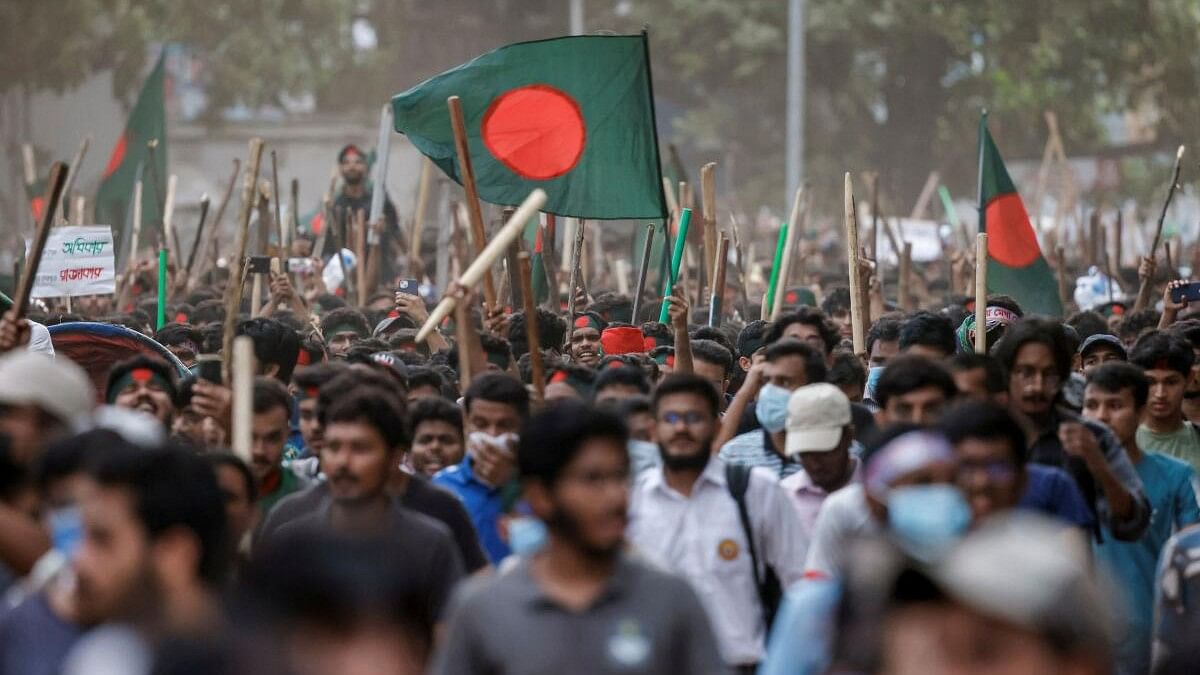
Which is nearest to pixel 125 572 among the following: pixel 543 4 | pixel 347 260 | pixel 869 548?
pixel 869 548

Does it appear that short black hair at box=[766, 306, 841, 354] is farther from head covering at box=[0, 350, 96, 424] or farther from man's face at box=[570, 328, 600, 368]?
head covering at box=[0, 350, 96, 424]

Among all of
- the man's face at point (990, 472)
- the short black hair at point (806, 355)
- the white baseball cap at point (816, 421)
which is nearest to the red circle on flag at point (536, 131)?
the short black hair at point (806, 355)

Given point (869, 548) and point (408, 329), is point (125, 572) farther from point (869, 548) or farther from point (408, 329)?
point (408, 329)

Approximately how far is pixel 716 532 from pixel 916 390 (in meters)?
0.73

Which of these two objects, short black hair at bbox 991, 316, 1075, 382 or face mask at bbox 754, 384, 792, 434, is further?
face mask at bbox 754, 384, 792, 434

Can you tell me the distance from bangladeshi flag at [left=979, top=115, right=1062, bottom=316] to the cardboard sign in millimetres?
4949

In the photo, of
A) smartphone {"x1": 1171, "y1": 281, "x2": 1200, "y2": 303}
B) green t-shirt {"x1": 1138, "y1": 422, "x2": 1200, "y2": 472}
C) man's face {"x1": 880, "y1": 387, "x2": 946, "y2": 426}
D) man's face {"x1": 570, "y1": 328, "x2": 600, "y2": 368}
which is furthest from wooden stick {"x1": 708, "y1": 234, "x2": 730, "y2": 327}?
man's face {"x1": 880, "y1": 387, "x2": 946, "y2": 426}

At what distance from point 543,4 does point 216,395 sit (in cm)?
3046

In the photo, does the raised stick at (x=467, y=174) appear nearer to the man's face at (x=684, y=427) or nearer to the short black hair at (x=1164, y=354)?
the man's face at (x=684, y=427)

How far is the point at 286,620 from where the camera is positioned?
10.7ft

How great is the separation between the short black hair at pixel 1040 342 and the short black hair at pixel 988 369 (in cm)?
11

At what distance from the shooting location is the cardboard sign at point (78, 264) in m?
11.8

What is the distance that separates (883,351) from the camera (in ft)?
31.7

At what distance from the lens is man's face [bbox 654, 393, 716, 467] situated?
621 cm
